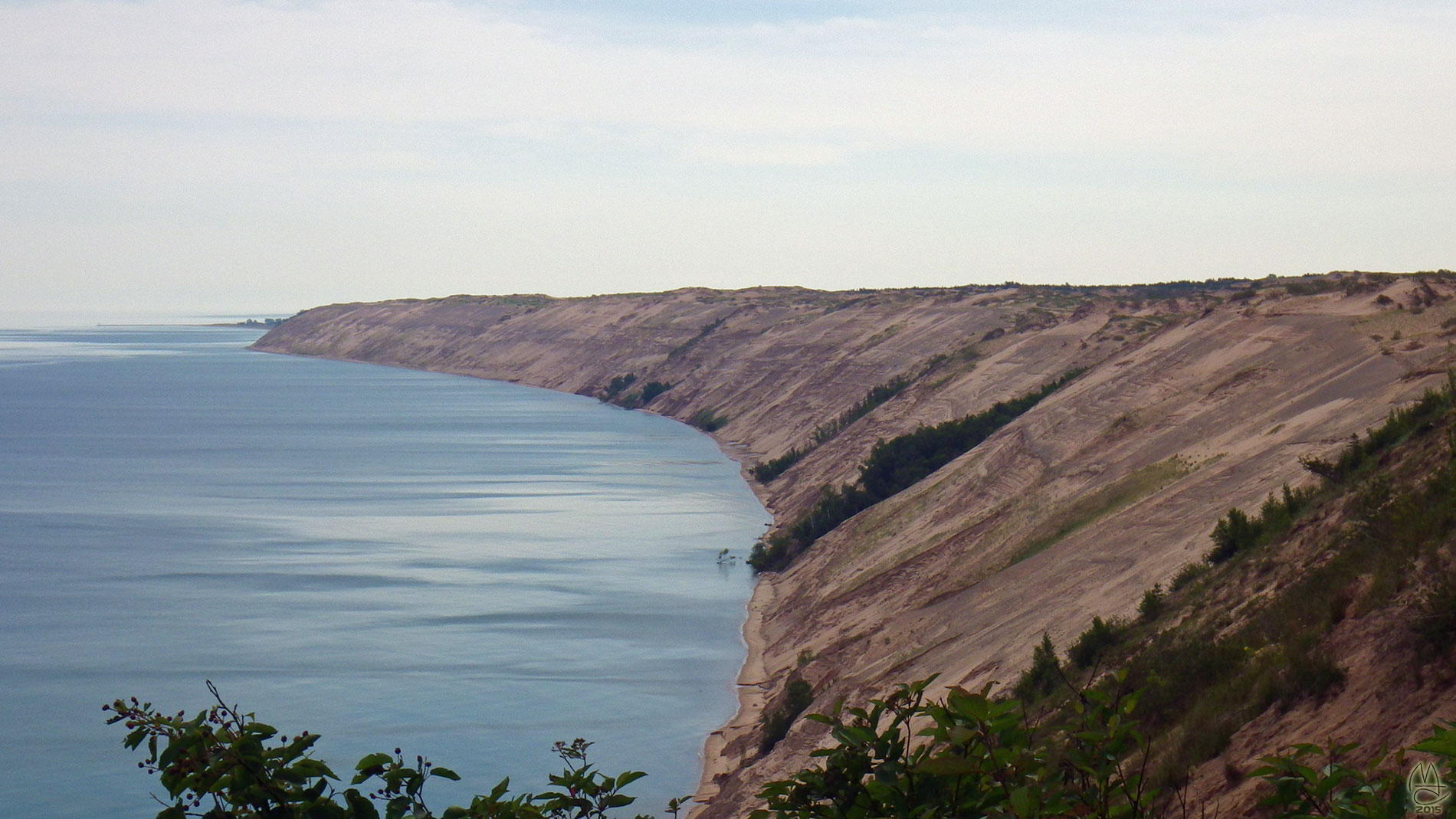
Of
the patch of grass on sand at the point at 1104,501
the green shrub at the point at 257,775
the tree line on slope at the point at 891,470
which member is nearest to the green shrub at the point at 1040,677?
the patch of grass on sand at the point at 1104,501

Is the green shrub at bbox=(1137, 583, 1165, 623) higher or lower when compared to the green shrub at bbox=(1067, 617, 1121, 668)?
higher

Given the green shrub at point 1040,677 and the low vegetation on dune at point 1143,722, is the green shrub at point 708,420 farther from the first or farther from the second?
the green shrub at point 1040,677

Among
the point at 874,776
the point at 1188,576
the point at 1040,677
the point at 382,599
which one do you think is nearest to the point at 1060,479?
the point at 1188,576

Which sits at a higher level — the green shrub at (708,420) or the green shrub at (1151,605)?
the green shrub at (708,420)

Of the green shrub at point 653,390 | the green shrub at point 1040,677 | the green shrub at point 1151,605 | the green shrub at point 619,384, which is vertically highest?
the green shrub at point 619,384

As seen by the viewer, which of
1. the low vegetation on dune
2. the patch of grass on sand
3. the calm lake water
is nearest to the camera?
the low vegetation on dune

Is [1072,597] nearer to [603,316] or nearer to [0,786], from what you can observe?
[0,786]

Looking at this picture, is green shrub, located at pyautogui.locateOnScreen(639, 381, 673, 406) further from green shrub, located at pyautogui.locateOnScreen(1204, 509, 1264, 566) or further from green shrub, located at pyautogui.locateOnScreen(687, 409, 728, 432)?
green shrub, located at pyautogui.locateOnScreen(1204, 509, 1264, 566)

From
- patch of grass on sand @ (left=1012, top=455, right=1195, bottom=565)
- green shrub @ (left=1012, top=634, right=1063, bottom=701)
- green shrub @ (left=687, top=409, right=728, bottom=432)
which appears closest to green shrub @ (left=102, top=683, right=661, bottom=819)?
green shrub @ (left=1012, top=634, right=1063, bottom=701)

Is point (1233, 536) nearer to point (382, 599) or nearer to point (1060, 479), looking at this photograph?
point (1060, 479)
